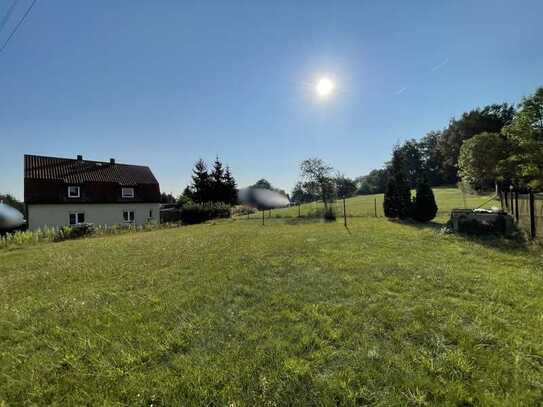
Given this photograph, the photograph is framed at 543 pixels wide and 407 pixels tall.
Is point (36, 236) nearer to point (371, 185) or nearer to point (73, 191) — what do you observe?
point (73, 191)

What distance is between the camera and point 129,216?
24.3 metres

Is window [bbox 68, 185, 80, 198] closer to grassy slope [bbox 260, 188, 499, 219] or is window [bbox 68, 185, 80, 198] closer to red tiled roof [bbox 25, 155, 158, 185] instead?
red tiled roof [bbox 25, 155, 158, 185]

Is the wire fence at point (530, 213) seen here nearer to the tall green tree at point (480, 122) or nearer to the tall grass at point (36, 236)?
the tall grass at point (36, 236)

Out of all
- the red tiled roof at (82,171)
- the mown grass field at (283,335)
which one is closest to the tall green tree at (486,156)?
the mown grass field at (283,335)

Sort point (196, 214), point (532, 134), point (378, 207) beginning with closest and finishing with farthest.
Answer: point (532, 134)
point (196, 214)
point (378, 207)

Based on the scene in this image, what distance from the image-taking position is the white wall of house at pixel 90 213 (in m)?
20.0

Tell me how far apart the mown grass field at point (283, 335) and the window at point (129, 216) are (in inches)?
797

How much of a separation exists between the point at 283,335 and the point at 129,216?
25.6m

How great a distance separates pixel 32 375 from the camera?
7.76ft

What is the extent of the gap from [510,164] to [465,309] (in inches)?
407

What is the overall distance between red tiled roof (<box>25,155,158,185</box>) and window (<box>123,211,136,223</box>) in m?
2.92

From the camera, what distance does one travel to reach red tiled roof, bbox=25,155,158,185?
68.5ft

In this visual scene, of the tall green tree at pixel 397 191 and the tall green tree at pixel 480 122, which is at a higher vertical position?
the tall green tree at pixel 480 122

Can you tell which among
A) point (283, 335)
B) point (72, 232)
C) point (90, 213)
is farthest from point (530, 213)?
point (90, 213)
